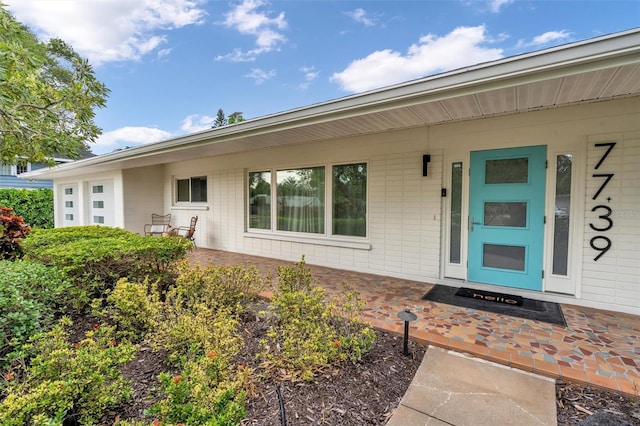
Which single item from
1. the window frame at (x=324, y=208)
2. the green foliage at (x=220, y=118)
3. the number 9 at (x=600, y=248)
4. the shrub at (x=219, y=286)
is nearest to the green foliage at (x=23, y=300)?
the shrub at (x=219, y=286)

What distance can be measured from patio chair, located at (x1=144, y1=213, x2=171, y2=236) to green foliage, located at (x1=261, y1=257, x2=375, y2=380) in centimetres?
675

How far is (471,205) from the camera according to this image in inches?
164

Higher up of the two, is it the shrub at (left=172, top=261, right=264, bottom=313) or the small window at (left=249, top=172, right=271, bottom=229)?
the small window at (left=249, top=172, right=271, bottom=229)

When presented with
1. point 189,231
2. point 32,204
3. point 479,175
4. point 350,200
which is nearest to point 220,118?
point 32,204

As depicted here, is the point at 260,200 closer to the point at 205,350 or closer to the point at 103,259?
the point at 103,259

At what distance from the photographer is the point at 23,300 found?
7.77 ft

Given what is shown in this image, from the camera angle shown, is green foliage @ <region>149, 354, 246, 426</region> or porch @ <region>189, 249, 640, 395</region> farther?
porch @ <region>189, 249, 640, 395</region>

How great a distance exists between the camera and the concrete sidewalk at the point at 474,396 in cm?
171

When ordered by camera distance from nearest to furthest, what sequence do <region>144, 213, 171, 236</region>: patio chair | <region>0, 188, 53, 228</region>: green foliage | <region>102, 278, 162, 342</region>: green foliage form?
1. <region>102, 278, 162, 342</region>: green foliage
2. <region>144, 213, 171, 236</region>: patio chair
3. <region>0, 188, 53, 228</region>: green foliage

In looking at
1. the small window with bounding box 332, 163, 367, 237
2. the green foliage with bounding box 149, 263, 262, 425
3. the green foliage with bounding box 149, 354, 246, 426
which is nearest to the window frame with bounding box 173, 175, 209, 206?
the small window with bounding box 332, 163, 367, 237

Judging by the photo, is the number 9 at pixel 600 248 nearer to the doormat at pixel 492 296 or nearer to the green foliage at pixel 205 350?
the doormat at pixel 492 296

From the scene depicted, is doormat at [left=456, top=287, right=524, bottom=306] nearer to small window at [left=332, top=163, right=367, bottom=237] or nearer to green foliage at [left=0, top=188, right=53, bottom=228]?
small window at [left=332, top=163, right=367, bottom=237]

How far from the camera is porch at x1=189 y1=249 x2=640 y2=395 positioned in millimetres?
2135

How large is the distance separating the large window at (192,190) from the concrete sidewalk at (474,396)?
706 centimetres
